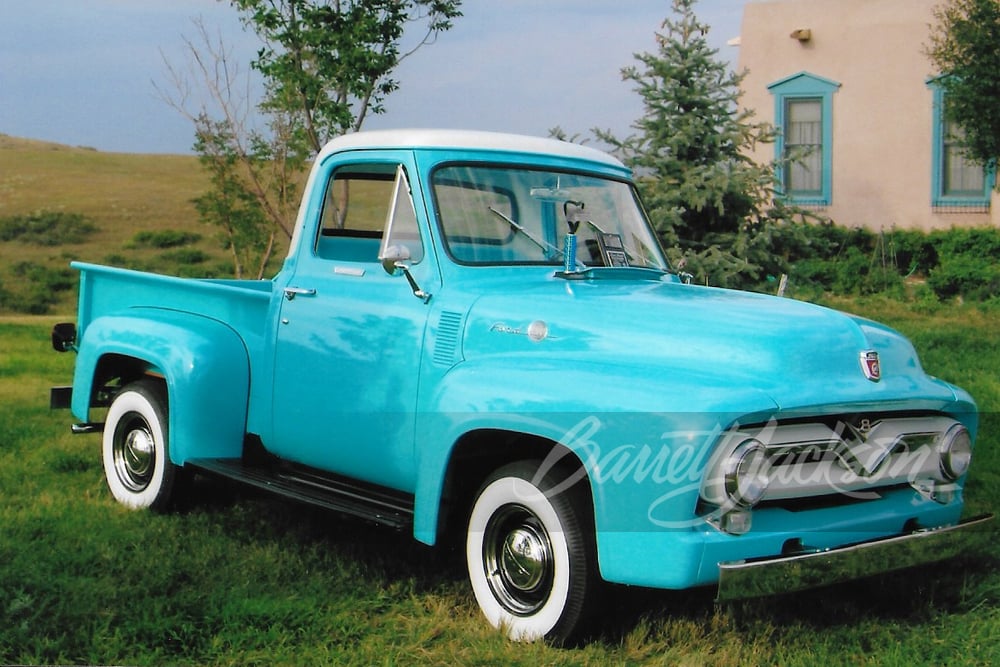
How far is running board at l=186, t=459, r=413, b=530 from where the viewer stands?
500cm

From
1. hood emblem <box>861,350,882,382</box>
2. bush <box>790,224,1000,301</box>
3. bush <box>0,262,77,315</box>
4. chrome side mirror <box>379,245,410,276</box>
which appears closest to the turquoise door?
chrome side mirror <box>379,245,410,276</box>

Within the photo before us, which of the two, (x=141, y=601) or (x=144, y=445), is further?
(x=144, y=445)

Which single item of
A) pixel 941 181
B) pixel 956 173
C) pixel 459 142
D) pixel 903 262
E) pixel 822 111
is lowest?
pixel 459 142

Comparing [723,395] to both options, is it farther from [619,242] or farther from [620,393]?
[619,242]

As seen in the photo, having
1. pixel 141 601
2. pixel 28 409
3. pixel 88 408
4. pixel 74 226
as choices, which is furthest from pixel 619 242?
pixel 74 226

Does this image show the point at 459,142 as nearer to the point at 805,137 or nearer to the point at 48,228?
the point at 805,137

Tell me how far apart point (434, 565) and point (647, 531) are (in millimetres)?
1877

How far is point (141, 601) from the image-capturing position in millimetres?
4996

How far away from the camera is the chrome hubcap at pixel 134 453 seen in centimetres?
658

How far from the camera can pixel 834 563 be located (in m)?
4.16

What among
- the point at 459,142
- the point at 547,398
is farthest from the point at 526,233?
the point at 547,398

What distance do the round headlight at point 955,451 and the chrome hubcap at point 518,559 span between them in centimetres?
166

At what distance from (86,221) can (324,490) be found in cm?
2853

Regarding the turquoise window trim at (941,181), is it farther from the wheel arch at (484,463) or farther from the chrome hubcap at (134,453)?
the wheel arch at (484,463)
